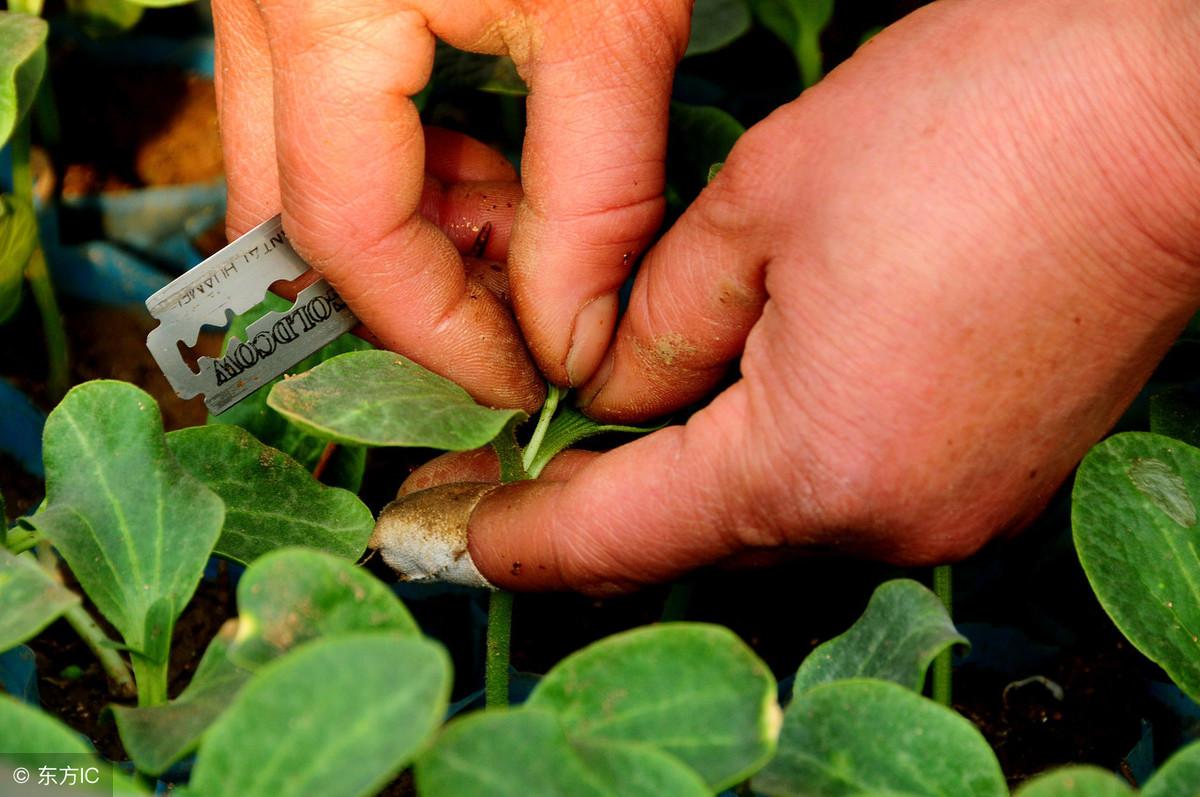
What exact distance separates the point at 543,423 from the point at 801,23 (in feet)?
1.85

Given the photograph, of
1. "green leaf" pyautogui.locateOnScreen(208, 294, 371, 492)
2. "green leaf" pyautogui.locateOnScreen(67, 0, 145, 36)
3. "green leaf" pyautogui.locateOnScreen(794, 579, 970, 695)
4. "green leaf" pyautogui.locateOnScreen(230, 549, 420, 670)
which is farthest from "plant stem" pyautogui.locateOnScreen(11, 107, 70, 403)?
"green leaf" pyautogui.locateOnScreen(794, 579, 970, 695)

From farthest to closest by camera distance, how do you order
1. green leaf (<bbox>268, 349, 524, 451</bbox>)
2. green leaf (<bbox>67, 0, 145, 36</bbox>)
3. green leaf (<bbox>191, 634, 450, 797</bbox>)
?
green leaf (<bbox>67, 0, 145, 36</bbox>), green leaf (<bbox>268, 349, 524, 451</bbox>), green leaf (<bbox>191, 634, 450, 797</bbox>)

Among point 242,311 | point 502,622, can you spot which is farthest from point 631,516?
point 242,311

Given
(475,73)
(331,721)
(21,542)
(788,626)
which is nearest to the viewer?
(331,721)

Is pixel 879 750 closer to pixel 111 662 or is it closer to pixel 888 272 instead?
pixel 888 272

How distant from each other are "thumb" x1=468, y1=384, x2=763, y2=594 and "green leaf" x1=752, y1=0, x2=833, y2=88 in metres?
0.59

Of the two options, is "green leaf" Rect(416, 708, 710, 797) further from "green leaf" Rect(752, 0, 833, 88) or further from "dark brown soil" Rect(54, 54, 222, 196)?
"dark brown soil" Rect(54, 54, 222, 196)

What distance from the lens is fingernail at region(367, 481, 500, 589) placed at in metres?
0.87

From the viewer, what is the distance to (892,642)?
2.01 feet

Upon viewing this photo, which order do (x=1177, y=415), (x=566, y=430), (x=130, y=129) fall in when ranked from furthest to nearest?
1. (x=130, y=129)
2. (x=566, y=430)
3. (x=1177, y=415)

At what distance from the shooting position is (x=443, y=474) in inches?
38.4

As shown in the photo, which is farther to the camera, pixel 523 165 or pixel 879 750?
pixel 523 165

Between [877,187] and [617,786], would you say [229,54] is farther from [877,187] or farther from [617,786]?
[617,786]
